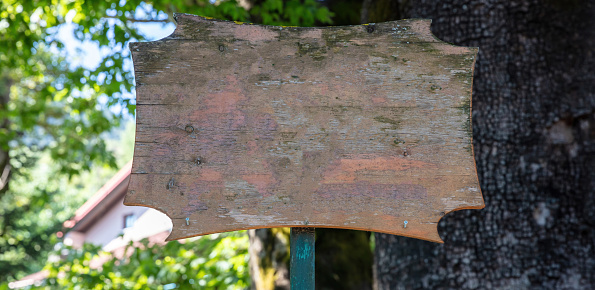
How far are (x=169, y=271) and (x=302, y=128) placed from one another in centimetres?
302

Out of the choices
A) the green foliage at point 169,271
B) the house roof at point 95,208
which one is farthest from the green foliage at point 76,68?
the house roof at point 95,208

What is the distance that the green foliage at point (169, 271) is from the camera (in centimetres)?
410

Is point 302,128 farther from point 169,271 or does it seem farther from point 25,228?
point 25,228

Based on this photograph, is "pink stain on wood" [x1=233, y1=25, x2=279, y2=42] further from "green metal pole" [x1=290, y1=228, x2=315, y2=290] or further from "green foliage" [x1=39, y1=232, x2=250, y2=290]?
"green foliage" [x1=39, y1=232, x2=250, y2=290]

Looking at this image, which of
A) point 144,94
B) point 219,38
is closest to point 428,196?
point 219,38

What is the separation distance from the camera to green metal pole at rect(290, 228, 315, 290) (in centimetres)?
160

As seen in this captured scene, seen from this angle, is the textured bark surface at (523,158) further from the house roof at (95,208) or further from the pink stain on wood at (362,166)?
the house roof at (95,208)

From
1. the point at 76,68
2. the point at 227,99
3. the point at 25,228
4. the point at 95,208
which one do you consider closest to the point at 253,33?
the point at 227,99

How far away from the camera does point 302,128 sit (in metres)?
1.54

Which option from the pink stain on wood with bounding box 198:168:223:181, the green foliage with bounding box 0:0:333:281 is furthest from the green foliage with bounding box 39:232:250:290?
the pink stain on wood with bounding box 198:168:223:181

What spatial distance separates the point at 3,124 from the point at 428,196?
10484mm

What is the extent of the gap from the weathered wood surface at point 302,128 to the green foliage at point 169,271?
2.62 meters

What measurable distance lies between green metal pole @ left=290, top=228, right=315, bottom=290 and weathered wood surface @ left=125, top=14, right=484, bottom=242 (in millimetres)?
105

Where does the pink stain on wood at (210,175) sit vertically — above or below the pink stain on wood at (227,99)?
below
